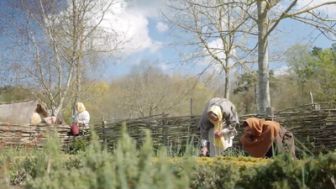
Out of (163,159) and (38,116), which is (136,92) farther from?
(163,159)

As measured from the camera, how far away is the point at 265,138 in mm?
7156

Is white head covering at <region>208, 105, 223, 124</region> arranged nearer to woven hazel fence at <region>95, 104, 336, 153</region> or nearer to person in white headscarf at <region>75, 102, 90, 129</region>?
woven hazel fence at <region>95, 104, 336, 153</region>

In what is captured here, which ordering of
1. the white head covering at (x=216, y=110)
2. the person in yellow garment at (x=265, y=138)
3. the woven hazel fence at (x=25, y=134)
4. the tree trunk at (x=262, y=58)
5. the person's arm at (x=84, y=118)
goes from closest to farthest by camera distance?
1. the person in yellow garment at (x=265, y=138)
2. the white head covering at (x=216, y=110)
3. the tree trunk at (x=262, y=58)
4. the person's arm at (x=84, y=118)
5. the woven hazel fence at (x=25, y=134)

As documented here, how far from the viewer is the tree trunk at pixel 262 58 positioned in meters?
16.5

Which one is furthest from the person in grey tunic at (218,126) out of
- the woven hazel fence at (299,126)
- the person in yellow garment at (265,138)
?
the woven hazel fence at (299,126)

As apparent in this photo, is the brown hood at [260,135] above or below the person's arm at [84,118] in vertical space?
below

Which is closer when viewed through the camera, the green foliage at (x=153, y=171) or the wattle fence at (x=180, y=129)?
the green foliage at (x=153, y=171)

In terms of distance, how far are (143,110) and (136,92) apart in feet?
8.55

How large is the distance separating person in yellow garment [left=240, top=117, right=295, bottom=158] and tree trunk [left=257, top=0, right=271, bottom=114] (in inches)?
364

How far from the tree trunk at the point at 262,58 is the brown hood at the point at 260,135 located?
9288 mm

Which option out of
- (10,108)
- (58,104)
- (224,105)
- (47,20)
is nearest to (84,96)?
(58,104)

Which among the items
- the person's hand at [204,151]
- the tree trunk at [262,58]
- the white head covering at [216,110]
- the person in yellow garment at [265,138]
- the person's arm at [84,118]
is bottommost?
the person's hand at [204,151]

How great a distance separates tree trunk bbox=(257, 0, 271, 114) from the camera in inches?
650

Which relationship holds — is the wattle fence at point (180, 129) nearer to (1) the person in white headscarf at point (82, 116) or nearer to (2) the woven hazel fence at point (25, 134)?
(2) the woven hazel fence at point (25, 134)
